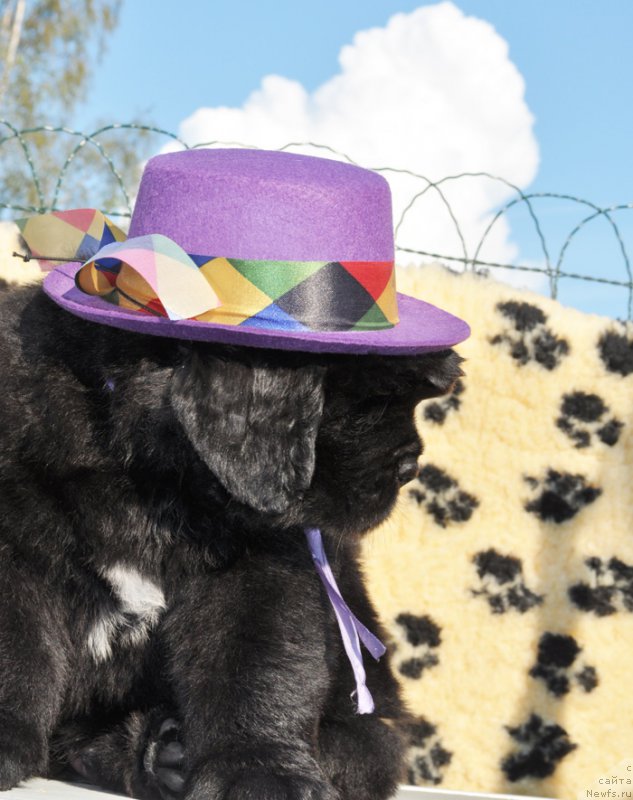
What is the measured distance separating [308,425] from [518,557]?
1.63m

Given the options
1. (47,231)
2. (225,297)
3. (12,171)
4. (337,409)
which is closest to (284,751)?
(337,409)

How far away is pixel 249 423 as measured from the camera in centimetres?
163

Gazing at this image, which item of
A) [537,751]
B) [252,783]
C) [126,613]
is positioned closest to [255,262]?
[126,613]

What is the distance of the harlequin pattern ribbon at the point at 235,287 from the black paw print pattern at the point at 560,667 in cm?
167

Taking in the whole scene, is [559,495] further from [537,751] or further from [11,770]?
[11,770]

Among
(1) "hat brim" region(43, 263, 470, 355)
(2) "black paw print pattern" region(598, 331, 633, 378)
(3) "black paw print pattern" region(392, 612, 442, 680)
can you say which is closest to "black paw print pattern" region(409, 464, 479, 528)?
(3) "black paw print pattern" region(392, 612, 442, 680)

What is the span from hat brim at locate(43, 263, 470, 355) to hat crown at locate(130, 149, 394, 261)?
0.15 meters

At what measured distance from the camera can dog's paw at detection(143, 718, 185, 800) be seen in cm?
178

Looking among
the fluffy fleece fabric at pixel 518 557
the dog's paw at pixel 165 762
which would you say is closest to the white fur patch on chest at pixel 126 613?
the dog's paw at pixel 165 762

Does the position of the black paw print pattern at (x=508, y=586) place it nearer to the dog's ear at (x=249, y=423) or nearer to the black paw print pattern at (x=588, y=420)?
the black paw print pattern at (x=588, y=420)

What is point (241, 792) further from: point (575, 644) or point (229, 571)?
point (575, 644)

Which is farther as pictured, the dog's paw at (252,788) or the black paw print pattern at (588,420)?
the black paw print pattern at (588,420)

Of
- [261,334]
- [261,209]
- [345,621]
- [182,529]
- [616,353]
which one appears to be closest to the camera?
A: [261,334]

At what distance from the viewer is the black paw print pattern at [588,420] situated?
310 cm
